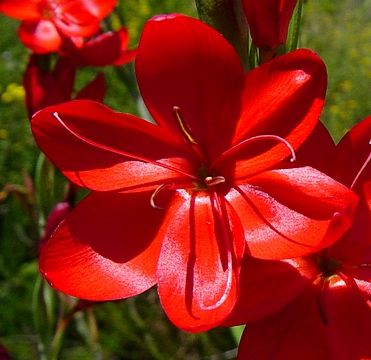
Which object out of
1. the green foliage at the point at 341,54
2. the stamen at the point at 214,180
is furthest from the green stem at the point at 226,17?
the green foliage at the point at 341,54

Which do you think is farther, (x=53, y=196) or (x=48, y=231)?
(x=53, y=196)

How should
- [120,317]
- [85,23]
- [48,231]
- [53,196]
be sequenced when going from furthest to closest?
[120,317], [85,23], [53,196], [48,231]

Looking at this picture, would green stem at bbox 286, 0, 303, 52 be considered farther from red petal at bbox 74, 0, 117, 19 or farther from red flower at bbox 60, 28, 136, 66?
red petal at bbox 74, 0, 117, 19

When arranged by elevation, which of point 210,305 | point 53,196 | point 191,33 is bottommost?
point 53,196

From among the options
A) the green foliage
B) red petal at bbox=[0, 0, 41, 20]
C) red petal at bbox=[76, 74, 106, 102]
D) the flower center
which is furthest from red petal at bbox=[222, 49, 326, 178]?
the green foliage

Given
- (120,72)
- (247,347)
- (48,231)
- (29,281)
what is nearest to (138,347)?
(29,281)

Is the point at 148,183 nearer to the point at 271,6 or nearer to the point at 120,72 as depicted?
the point at 271,6

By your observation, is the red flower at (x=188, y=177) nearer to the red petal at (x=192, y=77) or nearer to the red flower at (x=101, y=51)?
the red petal at (x=192, y=77)
